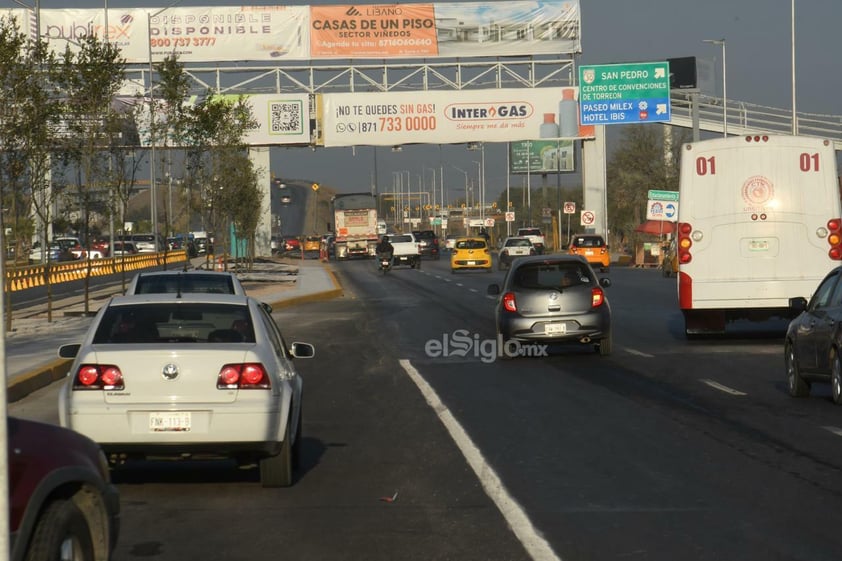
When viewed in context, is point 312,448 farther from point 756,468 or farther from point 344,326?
point 344,326

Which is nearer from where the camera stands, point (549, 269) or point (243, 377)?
point (243, 377)

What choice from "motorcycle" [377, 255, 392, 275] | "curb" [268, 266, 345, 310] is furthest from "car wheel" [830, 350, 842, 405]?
"motorcycle" [377, 255, 392, 275]

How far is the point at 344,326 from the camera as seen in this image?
29469 mm

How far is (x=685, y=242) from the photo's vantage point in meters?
22.3

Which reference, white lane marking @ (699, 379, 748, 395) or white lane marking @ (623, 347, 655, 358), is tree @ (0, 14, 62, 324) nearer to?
white lane marking @ (623, 347, 655, 358)

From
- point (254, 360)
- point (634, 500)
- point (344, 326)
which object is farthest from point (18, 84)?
point (634, 500)

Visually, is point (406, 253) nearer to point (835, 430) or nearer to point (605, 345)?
point (605, 345)

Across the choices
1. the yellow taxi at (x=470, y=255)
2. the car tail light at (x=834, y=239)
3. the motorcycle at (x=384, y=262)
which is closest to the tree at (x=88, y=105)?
the car tail light at (x=834, y=239)

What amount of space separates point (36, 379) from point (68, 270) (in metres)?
29.4

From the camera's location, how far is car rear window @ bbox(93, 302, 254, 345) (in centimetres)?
1026

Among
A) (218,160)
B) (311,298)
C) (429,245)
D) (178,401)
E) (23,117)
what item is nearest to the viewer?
(178,401)

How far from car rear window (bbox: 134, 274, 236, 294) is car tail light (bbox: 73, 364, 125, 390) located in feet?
30.6

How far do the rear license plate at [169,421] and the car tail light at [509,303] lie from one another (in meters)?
11.6

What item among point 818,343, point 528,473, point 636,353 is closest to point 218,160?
→ point 636,353
